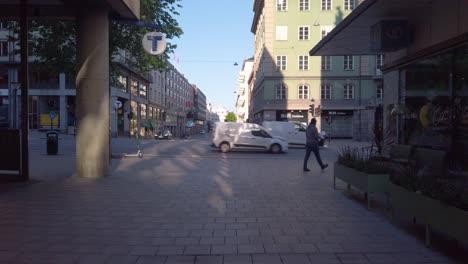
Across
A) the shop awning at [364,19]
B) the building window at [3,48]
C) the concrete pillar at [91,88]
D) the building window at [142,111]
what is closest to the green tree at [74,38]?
the concrete pillar at [91,88]

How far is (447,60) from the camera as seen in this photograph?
33.9 feet

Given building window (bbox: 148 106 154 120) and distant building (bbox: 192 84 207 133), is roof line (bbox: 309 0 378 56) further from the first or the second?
distant building (bbox: 192 84 207 133)

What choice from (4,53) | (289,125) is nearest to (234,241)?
(289,125)

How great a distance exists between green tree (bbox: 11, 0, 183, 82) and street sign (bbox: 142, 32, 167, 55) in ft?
13.5

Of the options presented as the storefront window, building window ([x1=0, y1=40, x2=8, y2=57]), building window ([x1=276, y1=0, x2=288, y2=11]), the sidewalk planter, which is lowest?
the sidewalk planter

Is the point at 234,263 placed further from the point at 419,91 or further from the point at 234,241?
the point at 419,91

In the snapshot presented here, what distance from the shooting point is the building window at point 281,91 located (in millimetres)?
47125

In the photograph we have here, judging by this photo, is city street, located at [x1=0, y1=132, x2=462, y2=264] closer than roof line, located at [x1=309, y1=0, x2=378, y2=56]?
Yes

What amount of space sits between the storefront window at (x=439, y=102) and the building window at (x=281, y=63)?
34.6 metres

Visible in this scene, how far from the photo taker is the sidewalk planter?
4453mm

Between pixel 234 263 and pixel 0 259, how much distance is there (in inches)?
106

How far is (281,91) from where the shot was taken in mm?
47188

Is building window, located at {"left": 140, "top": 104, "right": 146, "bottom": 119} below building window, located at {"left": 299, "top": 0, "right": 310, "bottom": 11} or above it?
below

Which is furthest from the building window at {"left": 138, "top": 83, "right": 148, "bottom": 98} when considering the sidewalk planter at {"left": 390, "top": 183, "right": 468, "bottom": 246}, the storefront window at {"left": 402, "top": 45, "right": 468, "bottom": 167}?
the sidewalk planter at {"left": 390, "top": 183, "right": 468, "bottom": 246}
